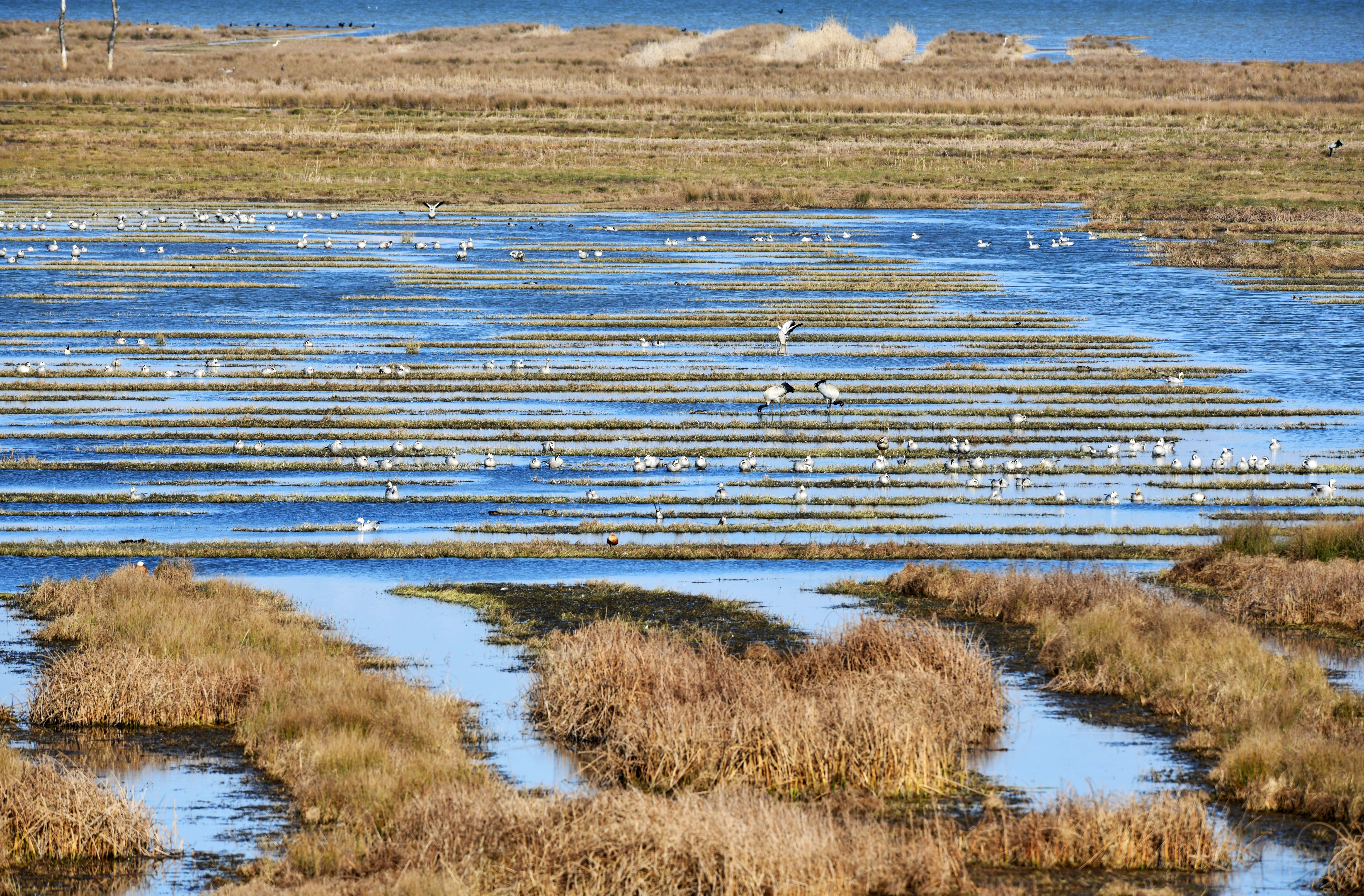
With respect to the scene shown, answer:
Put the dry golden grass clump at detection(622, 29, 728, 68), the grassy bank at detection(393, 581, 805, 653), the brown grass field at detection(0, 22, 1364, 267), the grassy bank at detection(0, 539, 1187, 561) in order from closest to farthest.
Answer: the grassy bank at detection(393, 581, 805, 653) → the grassy bank at detection(0, 539, 1187, 561) → the brown grass field at detection(0, 22, 1364, 267) → the dry golden grass clump at detection(622, 29, 728, 68)

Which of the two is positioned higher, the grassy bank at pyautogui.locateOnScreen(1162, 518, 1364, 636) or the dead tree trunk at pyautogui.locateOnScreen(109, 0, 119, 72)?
the dead tree trunk at pyautogui.locateOnScreen(109, 0, 119, 72)

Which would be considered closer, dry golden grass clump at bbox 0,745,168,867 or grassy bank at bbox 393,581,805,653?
dry golden grass clump at bbox 0,745,168,867

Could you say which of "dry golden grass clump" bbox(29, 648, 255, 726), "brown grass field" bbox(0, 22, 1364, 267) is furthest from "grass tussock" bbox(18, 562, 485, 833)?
"brown grass field" bbox(0, 22, 1364, 267)

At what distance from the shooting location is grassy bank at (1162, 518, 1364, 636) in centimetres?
2005

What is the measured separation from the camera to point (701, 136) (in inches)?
3268

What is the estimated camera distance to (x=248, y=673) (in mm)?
16797

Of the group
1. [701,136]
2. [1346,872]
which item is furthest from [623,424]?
[701,136]

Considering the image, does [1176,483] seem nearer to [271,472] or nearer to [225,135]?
[271,472]

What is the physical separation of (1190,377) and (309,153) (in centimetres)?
4919

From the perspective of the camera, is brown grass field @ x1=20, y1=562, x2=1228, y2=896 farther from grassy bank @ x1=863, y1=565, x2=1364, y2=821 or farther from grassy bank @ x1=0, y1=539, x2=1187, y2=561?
grassy bank @ x1=0, y1=539, x2=1187, y2=561

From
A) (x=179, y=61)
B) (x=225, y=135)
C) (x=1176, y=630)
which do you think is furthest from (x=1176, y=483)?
(x=179, y=61)

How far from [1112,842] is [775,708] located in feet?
10.5

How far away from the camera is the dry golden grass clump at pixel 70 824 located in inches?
506

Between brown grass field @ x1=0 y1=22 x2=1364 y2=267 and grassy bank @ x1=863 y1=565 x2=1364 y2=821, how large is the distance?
121ft
